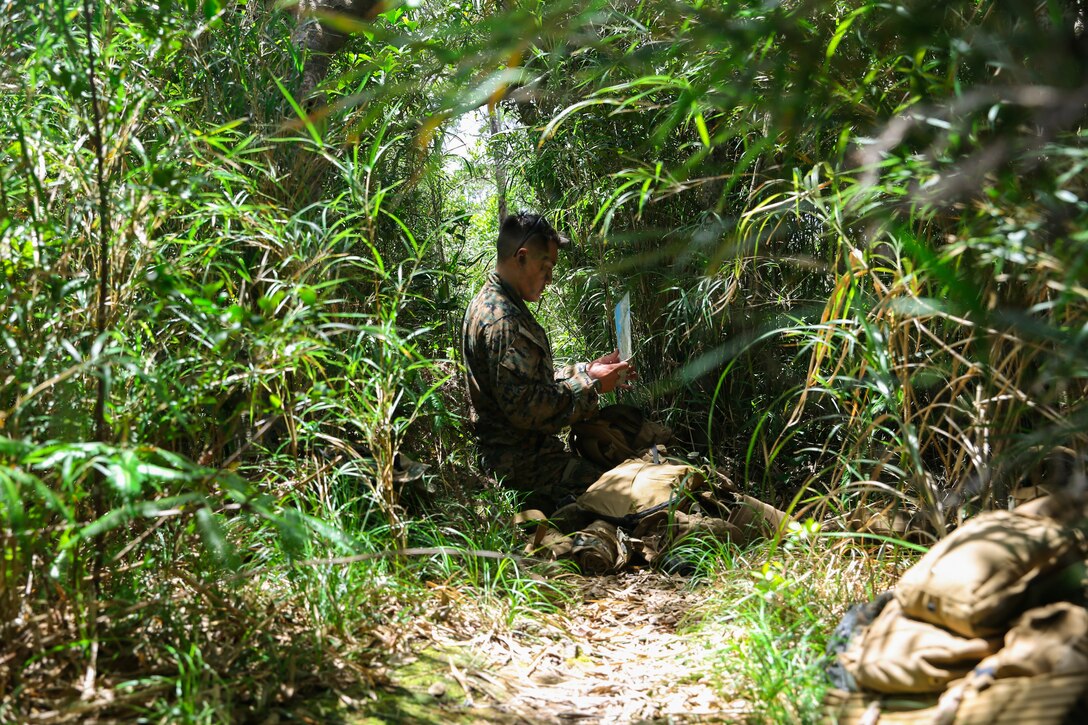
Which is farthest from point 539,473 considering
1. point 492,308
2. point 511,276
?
point 511,276

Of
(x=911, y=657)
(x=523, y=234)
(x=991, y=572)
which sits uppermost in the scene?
(x=523, y=234)

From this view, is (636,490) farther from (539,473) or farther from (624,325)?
(624,325)

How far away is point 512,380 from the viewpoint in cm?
394

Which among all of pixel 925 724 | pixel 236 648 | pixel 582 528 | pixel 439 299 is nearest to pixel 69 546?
pixel 236 648

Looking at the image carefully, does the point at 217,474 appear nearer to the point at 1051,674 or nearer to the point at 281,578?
the point at 281,578

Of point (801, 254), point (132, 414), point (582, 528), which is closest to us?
point (132, 414)

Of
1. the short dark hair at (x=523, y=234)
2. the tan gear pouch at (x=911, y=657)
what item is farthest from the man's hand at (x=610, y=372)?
the tan gear pouch at (x=911, y=657)

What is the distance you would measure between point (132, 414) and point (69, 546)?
50cm

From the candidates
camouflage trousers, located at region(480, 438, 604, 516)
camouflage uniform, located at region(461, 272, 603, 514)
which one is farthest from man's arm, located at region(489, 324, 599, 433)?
camouflage trousers, located at region(480, 438, 604, 516)

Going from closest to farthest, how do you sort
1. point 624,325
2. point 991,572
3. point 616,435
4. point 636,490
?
point 991,572 → point 636,490 → point 616,435 → point 624,325

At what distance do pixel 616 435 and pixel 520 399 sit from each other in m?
0.61

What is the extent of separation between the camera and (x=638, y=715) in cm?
227

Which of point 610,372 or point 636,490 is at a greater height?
point 610,372

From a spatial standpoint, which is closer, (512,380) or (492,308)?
(512,380)
